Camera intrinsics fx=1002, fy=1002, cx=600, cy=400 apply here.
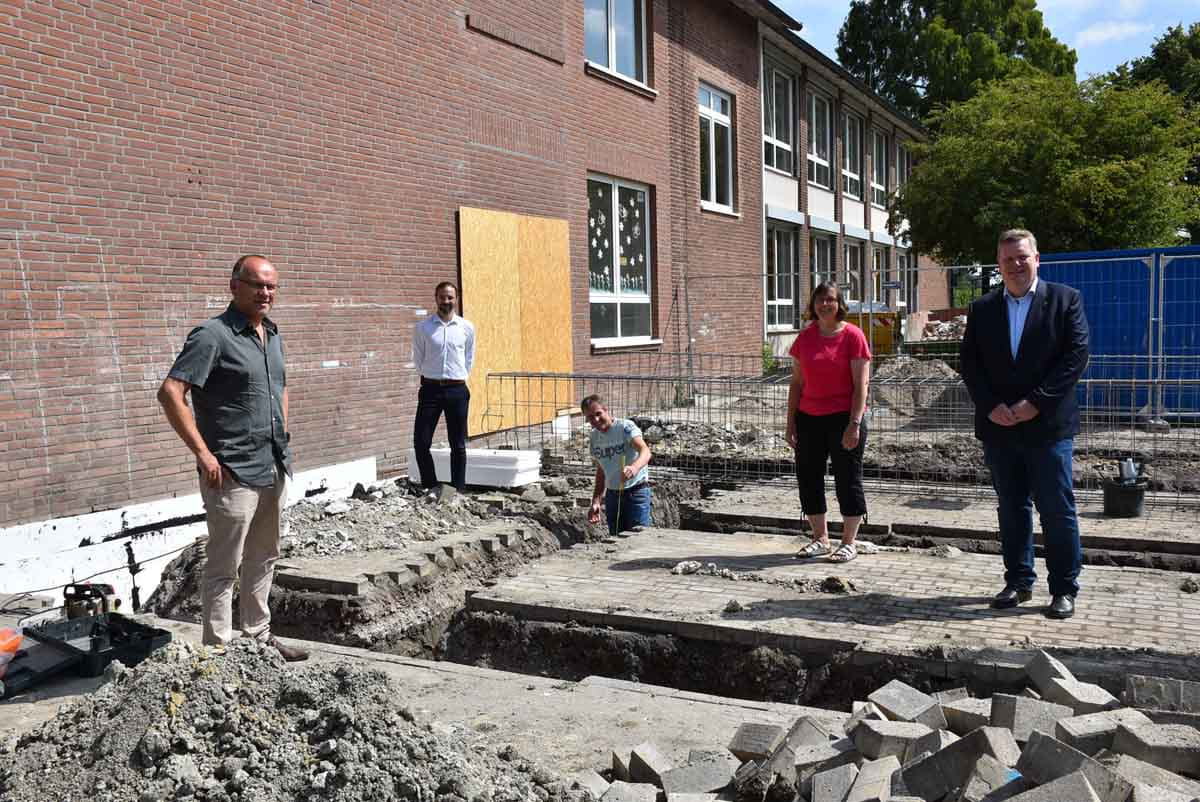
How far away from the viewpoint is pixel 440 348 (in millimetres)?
8789

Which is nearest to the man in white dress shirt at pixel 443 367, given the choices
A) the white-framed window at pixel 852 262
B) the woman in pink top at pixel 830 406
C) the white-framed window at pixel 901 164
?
the woman in pink top at pixel 830 406

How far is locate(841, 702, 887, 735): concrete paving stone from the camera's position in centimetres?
381

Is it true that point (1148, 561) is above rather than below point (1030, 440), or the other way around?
below

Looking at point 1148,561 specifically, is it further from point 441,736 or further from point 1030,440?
point 441,736

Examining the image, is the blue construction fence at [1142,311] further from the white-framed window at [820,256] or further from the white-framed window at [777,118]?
the white-framed window at [820,256]

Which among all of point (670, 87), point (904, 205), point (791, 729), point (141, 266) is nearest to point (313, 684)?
point (791, 729)

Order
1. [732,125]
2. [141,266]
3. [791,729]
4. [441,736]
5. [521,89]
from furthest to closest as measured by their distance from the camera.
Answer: [732,125], [521,89], [141,266], [791,729], [441,736]

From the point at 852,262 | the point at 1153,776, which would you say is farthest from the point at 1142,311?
the point at 852,262

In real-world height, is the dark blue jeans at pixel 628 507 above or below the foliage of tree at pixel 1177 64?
below

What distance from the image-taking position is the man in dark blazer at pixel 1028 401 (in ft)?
17.2

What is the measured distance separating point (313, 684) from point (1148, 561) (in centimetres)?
592

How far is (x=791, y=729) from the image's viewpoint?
3.96 m

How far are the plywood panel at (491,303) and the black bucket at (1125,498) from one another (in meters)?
6.24

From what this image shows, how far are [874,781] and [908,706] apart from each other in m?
0.74
